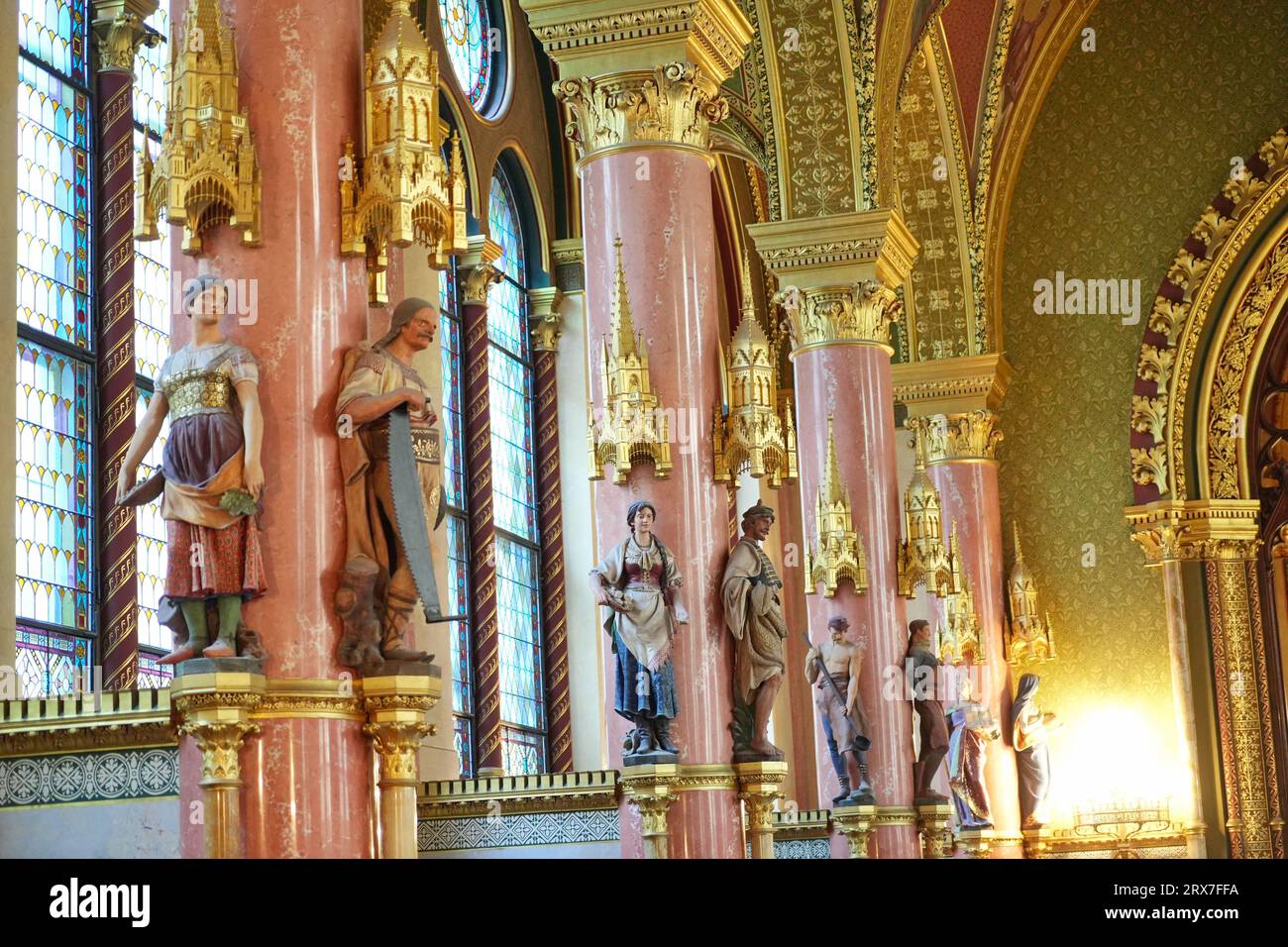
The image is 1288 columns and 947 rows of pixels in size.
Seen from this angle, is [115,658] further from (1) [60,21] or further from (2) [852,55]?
(2) [852,55]

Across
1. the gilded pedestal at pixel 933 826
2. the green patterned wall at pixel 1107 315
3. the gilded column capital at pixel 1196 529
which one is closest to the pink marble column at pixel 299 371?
the gilded pedestal at pixel 933 826

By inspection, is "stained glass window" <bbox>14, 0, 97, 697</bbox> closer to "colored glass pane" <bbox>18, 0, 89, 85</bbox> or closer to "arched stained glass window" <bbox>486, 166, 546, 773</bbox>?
"colored glass pane" <bbox>18, 0, 89, 85</bbox>

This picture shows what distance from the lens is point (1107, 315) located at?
81.4 ft

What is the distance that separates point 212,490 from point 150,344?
7.99 metres

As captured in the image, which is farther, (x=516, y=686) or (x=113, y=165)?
(x=516, y=686)

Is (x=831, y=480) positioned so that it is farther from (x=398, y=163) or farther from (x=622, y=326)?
(x=398, y=163)

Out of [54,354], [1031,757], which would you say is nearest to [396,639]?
[54,354]

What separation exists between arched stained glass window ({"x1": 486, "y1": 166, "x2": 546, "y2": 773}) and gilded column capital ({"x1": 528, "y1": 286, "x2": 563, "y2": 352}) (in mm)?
80
